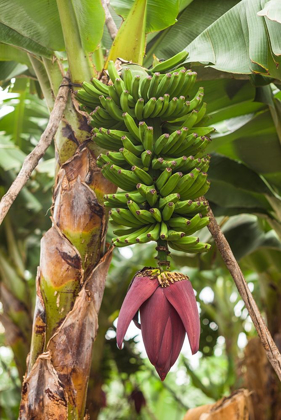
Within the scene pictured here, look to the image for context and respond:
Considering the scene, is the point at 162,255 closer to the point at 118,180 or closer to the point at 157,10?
the point at 118,180

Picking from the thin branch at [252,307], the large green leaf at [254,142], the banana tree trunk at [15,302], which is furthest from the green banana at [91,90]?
the banana tree trunk at [15,302]

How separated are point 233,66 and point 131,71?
0.89 ft

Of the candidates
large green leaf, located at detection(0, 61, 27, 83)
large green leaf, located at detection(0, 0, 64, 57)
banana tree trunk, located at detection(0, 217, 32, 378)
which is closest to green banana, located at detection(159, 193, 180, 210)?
large green leaf, located at detection(0, 0, 64, 57)

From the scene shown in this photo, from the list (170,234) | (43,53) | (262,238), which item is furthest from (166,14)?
(262,238)

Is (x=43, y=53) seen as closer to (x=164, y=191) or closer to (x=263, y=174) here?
(x=164, y=191)

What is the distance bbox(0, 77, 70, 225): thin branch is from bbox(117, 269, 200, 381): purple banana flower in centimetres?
31

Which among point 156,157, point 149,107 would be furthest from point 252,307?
point 149,107

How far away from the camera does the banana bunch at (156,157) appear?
37.3 inches

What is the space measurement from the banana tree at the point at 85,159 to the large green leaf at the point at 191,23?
0.21 metres

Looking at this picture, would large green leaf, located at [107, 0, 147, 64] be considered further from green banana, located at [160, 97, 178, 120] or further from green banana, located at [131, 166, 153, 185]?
green banana, located at [131, 166, 153, 185]

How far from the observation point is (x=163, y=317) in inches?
34.1

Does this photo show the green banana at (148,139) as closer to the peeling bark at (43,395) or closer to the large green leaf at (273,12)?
the large green leaf at (273,12)

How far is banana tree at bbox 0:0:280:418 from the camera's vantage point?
3.28ft

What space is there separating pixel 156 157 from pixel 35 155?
274 millimetres
